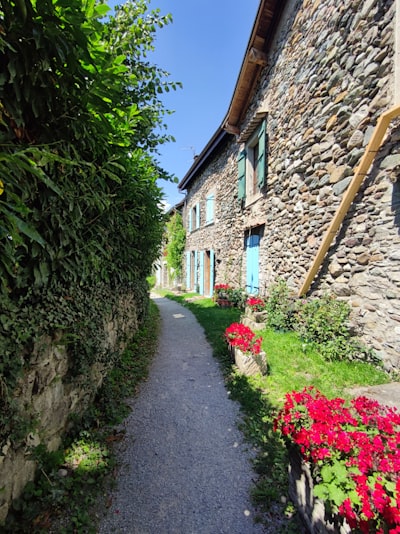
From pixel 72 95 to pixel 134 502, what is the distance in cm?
279

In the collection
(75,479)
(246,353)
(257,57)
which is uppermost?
(257,57)

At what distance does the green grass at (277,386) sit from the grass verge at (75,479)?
46.9 inches

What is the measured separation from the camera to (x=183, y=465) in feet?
7.00

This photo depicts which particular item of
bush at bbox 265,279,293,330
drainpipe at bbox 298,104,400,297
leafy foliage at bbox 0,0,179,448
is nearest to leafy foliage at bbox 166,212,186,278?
bush at bbox 265,279,293,330

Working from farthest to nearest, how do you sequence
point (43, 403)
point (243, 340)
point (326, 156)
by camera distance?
point (326, 156) → point (243, 340) → point (43, 403)

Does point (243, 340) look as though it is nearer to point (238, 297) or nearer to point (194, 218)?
point (238, 297)

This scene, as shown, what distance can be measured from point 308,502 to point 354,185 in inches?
143

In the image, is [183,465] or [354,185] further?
[354,185]

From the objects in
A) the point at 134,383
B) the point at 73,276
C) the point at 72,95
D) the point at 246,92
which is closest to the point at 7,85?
the point at 72,95

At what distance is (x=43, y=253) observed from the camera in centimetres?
167

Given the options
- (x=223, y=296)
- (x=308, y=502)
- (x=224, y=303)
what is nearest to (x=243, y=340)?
(x=308, y=502)

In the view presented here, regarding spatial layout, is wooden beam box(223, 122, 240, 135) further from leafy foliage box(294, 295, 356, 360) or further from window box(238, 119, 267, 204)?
leafy foliage box(294, 295, 356, 360)

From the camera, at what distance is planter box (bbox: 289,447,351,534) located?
1239mm

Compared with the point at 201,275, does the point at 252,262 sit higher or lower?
higher
